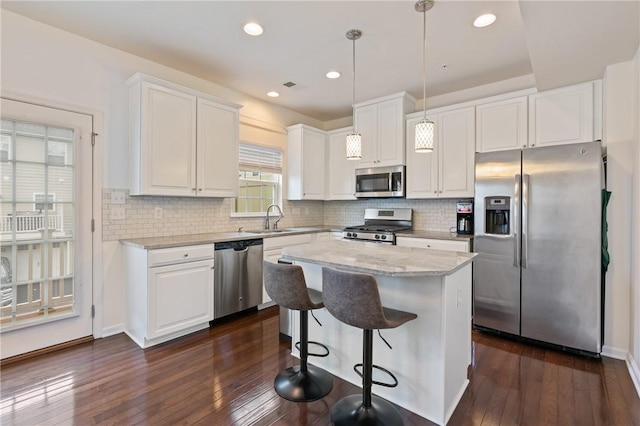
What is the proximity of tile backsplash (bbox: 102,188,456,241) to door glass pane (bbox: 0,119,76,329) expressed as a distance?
344 mm

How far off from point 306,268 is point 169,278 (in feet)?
4.38

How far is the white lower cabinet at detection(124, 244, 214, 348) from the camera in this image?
2762mm

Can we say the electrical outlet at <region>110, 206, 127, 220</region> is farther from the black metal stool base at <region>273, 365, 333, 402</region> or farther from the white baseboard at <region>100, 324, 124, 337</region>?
the black metal stool base at <region>273, 365, 333, 402</region>

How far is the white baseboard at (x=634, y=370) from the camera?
86.4 inches

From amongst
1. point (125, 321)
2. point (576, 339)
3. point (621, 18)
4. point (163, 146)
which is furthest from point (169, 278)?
point (621, 18)

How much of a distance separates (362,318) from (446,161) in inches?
111

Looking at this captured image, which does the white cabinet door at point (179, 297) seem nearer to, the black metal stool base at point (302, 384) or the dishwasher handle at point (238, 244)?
the dishwasher handle at point (238, 244)

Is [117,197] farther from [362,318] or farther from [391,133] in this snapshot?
[391,133]

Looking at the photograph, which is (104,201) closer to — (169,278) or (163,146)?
(163,146)

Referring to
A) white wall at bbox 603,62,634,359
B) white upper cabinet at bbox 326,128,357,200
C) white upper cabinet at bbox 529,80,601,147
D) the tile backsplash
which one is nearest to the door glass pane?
the tile backsplash

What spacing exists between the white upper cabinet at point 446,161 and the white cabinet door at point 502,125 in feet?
0.31

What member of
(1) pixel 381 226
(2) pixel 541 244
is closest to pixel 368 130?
(1) pixel 381 226

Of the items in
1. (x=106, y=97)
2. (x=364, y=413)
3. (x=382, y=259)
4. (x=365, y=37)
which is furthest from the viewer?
(x=106, y=97)

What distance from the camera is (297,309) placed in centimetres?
202
